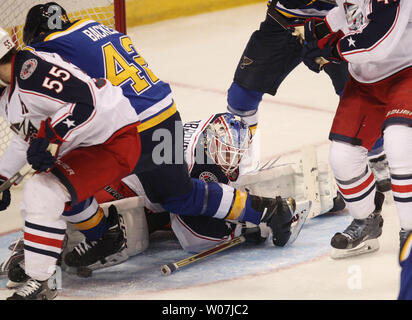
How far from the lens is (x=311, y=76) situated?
5.72 m

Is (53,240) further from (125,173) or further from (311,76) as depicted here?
(311,76)

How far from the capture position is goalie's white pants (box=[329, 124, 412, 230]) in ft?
10.00

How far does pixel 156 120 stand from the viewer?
11.0ft

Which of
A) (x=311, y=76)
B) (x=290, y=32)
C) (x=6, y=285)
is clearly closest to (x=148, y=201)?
(x=6, y=285)

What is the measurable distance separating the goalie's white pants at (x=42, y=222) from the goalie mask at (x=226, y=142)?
0.66 metres

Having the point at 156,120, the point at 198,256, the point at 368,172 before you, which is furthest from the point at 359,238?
the point at 156,120

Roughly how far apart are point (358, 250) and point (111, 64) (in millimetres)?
1004

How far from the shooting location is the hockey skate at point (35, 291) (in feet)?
9.78

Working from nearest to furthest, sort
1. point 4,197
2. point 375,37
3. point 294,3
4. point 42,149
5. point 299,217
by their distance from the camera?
point 42,149 → point 375,37 → point 4,197 → point 299,217 → point 294,3

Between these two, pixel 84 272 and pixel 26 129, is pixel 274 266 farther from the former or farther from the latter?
pixel 26 129

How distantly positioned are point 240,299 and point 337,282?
1.02 feet

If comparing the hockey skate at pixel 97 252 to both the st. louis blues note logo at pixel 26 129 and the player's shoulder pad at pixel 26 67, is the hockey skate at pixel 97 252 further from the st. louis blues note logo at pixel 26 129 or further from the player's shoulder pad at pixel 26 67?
the player's shoulder pad at pixel 26 67

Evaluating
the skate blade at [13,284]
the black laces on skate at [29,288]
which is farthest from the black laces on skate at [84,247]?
the black laces on skate at [29,288]

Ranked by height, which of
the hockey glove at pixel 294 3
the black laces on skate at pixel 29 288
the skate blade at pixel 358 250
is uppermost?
the hockey glove at pixel 294 3
